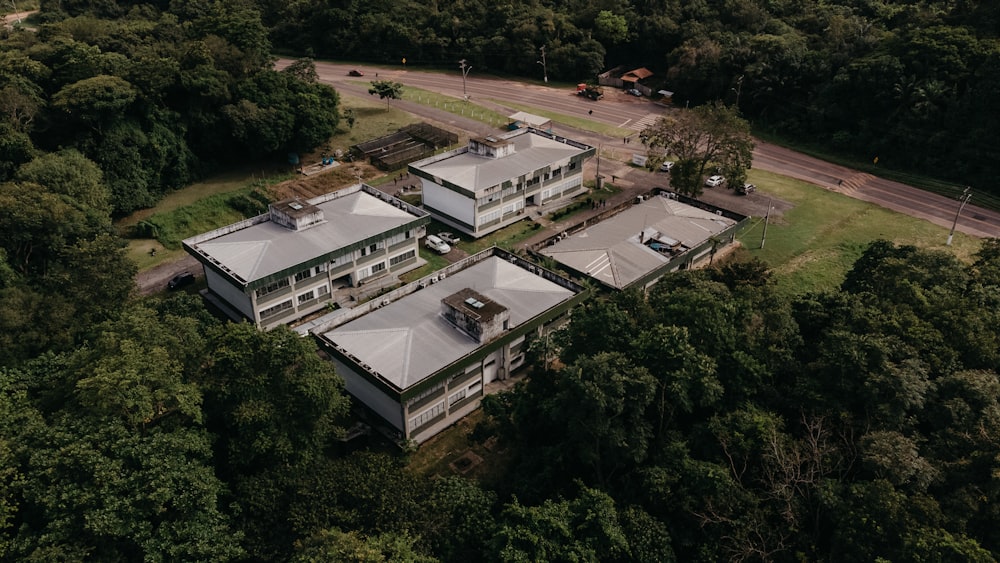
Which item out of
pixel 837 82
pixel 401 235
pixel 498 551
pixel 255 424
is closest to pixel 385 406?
pixel 255 424

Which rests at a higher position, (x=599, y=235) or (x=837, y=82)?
(x=837, y=82)

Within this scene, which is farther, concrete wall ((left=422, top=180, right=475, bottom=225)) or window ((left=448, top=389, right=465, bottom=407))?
concrete wall ((left=422, top=180, right=475, bottom=225))

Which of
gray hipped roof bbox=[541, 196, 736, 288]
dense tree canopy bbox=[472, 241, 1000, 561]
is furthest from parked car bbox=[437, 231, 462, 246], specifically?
dense tree canopy bbox=[472, 241, 1000, 561]

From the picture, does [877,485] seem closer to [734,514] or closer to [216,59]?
[734,514]

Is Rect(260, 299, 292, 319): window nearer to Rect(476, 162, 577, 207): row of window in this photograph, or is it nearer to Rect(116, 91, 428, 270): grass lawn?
Rect(116, 91, 428, 270): grass lawn

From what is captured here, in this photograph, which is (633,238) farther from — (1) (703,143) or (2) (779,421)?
(2) (779,421)
